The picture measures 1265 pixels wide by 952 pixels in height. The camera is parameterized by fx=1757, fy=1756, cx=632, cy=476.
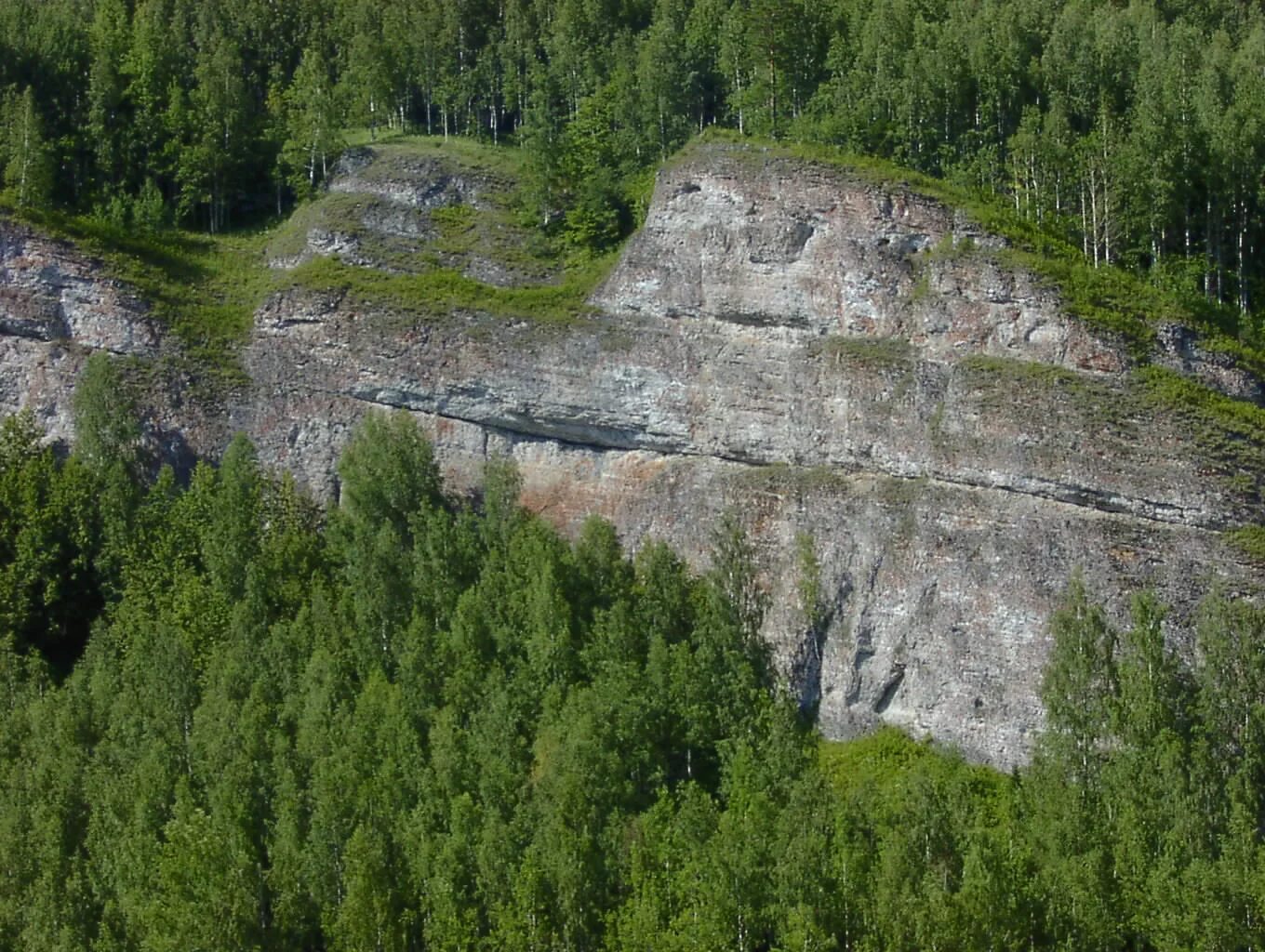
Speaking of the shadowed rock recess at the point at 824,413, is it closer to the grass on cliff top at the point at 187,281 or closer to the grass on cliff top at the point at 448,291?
the grass on cliff top at the point at 448,291

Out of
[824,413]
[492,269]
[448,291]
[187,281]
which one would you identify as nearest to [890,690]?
[824,413]

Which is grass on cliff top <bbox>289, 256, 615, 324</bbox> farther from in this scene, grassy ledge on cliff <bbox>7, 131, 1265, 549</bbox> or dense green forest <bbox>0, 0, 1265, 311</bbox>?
dense green forest <bbox>0, 0, 1265, 311</bbox>

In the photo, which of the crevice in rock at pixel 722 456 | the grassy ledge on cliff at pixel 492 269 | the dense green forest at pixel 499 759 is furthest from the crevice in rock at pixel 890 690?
the grassy ledge on cliff at pixel 492 269

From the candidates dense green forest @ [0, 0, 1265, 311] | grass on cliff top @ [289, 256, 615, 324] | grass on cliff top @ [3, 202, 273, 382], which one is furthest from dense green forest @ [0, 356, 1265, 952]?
dense green forest @ [0, 0, 1265, 311]

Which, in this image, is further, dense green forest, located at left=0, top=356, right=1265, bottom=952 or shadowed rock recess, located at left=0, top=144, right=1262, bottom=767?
shadowed rock recess, located at left=0, top=144, right=1262, bottom=767

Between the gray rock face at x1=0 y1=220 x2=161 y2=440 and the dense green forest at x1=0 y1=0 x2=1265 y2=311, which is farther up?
the dense green forest at x1=0 y1=0 x2=1265 y2=311

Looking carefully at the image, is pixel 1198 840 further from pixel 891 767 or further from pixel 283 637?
pixel 283 637
